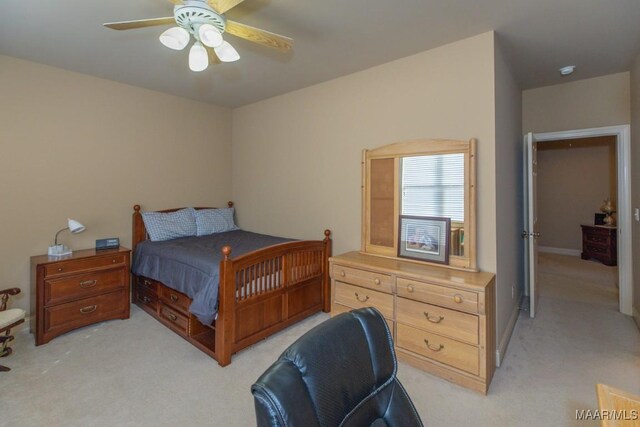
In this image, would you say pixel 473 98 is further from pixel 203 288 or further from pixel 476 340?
pixel 203 288

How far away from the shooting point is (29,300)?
3059mm

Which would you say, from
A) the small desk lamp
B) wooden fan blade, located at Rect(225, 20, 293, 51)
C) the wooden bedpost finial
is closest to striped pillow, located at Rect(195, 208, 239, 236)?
the small desk lamp

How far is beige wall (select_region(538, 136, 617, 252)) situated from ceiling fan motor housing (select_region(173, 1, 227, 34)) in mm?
6710

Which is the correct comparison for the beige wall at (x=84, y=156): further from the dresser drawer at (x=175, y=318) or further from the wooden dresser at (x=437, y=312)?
the wooden dresser at (x=437, y=312)

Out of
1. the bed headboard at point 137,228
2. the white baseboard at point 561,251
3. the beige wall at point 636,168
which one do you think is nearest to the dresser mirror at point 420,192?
the beige wall at point 636,168

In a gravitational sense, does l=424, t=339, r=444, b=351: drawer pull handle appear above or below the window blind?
below

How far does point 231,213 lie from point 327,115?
203 centimetres

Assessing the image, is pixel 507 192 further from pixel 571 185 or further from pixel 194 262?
pixel 571 185

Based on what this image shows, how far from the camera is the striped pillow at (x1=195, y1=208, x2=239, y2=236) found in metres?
3.97

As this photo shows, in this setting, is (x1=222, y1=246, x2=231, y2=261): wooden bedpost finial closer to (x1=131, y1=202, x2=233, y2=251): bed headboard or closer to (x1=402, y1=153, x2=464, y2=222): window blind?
(x1=402, y1=153, x2=464, y2=222): window blind

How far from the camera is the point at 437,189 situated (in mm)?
2666

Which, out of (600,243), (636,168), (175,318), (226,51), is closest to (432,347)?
(175,318)

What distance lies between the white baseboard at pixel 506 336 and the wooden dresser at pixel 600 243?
3.62m

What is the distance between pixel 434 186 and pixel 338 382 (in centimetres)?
222
